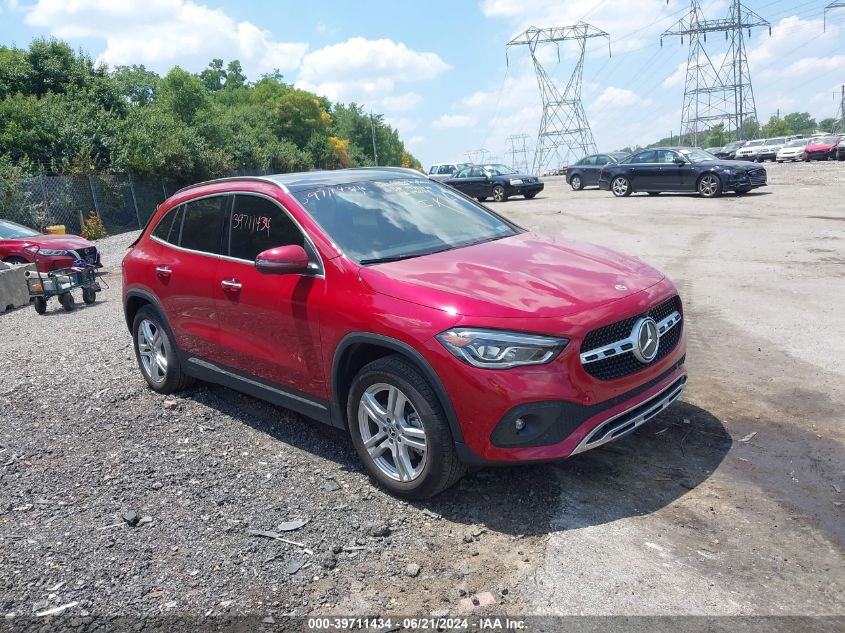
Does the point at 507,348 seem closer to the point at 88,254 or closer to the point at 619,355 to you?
the point at 619,355

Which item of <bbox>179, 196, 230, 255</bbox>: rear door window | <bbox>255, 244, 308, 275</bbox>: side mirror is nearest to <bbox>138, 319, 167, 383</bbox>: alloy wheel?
<bbox>179, 196, 230, 255</bbox>: rear door window

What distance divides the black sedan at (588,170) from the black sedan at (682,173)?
6.66 metres

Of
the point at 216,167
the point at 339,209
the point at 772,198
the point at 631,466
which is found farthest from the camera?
the point at 216,167

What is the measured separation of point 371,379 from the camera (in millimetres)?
3955

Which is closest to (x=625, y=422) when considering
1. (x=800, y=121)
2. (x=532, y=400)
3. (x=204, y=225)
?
(x=532, y=400)

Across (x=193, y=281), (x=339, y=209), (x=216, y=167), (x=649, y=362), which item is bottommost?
(x=649, y=362)

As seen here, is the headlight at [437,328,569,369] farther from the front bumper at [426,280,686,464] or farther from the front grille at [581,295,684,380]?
the front grille at [581,295,684,380]

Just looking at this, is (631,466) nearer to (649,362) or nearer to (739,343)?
(649,362)

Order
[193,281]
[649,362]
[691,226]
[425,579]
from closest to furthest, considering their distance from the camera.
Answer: [425,579]
[649,362]
[193,281]
[691,226]

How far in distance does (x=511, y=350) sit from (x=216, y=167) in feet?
120

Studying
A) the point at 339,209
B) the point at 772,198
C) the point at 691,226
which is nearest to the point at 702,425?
the point at 339,209

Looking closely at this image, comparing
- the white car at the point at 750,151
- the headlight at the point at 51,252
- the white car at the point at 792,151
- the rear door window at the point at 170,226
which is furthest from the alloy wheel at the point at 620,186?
the white car at the point at 750,151

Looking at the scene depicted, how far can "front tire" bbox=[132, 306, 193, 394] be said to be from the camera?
5.89 meters

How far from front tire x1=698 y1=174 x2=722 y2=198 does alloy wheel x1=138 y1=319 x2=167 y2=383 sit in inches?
767
